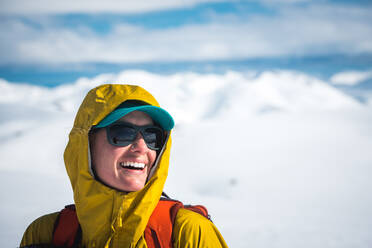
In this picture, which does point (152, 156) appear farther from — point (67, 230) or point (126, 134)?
point (67, 230)

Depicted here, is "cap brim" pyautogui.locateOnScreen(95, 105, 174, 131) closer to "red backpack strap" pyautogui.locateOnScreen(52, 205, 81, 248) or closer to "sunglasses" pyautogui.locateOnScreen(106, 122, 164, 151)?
"sunglasses" pyautogui.locateOnScreen(106, 122, 164, 151)

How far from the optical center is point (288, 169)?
46.5 ft

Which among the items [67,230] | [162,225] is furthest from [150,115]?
[67,230]

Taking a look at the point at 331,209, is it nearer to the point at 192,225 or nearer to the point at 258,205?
the point at 258,205

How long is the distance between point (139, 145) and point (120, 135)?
0.13 m

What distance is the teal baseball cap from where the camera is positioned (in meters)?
1.80

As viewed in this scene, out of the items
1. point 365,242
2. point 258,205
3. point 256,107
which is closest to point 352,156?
point 258,205

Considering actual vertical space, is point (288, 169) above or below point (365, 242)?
above

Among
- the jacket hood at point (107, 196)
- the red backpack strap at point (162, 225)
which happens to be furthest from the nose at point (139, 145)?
the red backpack strap at point (162, 225)

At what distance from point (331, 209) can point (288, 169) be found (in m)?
5.22

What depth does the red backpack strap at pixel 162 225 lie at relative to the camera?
5.51ft

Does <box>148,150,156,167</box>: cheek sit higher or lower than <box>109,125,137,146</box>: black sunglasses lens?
lower

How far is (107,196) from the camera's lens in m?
1.79

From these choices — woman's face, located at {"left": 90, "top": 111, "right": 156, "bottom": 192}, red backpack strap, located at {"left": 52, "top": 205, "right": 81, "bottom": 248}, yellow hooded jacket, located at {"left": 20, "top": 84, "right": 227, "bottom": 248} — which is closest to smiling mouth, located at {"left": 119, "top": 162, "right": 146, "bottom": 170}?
woman's face, located at {"left": 90, "top": 111, "right": 156, "bottom": 192}
